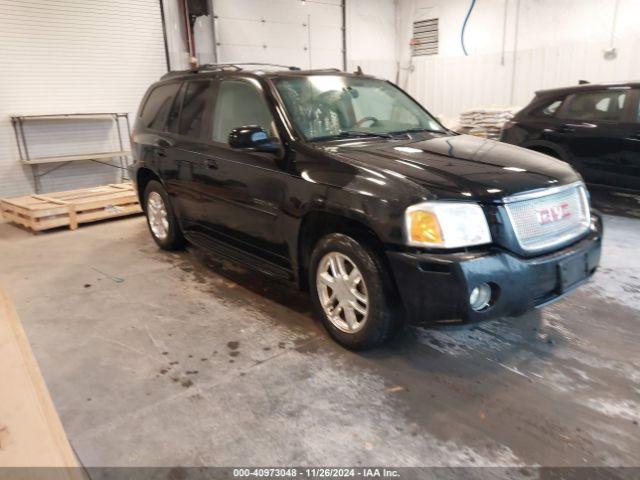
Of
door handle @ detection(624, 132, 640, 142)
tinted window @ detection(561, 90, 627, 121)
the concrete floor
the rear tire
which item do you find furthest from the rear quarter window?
the rear tire

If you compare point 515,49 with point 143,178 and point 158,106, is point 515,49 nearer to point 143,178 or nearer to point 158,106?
point 158,106

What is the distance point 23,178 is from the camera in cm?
748

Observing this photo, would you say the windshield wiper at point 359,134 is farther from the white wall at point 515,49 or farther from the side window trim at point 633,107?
the white wall at point 515,49

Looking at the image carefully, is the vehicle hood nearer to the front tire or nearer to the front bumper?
the front bumper

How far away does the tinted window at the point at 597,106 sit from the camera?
5723mm

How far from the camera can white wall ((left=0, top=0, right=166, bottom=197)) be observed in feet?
23.5

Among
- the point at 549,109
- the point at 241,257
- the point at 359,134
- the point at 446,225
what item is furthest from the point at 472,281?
the point at 549,109

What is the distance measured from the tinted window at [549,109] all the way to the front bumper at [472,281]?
14.5ft

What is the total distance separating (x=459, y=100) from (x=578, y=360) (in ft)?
28.1

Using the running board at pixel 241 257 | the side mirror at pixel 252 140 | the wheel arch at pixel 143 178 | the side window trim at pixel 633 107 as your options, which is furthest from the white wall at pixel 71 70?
the side window trim at pixel 633 107

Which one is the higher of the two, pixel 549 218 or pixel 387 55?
pixel 387 55

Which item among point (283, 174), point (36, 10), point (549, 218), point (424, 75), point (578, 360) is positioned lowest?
point (578, 360)

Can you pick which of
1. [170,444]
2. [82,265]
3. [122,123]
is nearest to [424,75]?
[122,123]

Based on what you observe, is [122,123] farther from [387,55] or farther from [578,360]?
[578,360]
